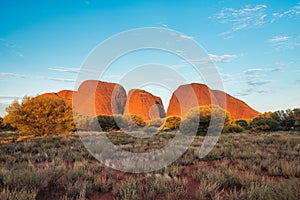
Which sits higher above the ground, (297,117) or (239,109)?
(239,109)

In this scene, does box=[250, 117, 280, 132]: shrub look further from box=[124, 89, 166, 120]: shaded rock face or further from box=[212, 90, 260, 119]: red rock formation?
box=[212, 90, 260, 119]: red rock formation

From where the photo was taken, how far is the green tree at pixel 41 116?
17828mm

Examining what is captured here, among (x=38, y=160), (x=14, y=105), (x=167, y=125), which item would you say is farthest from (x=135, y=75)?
(x=167, y=125)

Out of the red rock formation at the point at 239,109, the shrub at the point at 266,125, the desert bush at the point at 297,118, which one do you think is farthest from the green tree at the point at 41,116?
the red rock formation at the point at 239,109

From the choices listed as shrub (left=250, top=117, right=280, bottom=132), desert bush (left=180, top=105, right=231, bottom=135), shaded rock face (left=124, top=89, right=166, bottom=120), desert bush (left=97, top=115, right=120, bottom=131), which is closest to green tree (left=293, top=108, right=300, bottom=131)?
shrub (left=250, top=117, right=280, bottom=132)

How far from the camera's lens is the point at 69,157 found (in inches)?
332

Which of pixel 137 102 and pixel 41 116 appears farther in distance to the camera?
pixel 137 102

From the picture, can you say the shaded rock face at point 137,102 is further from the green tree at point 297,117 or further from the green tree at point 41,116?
the green tree at point 297,117

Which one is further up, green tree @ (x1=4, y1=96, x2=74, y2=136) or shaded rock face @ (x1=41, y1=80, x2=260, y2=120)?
shaded rock face @ (x1=41, y1=80, x2=260, y2=120)

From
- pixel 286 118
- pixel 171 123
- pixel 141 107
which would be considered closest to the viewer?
pixel 286 118

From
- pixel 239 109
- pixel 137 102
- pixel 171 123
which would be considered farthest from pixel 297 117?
pixel 239 109

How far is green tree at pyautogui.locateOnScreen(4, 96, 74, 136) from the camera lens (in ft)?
58.5

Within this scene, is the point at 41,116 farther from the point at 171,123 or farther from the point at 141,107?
the point at 141,107

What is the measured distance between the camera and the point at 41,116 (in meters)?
18.6
